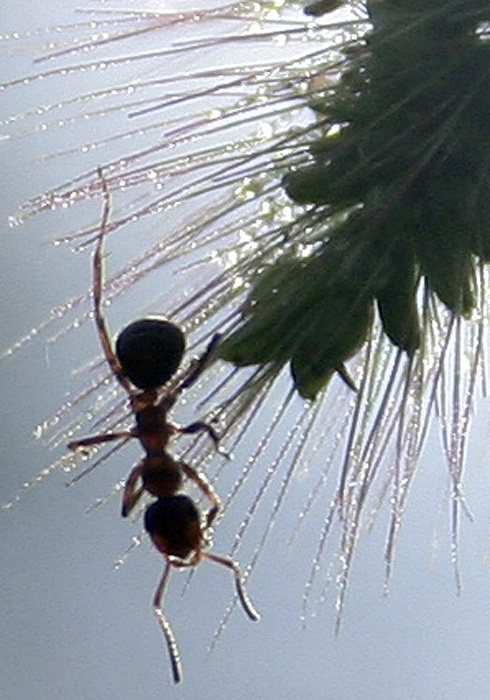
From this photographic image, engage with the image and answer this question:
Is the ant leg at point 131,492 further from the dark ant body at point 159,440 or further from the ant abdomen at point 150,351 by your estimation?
the ant abdomen at point 150,351

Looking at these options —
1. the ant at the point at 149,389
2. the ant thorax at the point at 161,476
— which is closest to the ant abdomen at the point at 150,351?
the ant at the point at 149,389

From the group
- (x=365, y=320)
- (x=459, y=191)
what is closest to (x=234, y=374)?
(x=365, y=320)

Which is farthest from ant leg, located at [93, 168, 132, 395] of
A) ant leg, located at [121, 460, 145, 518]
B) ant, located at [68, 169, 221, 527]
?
ant leg, located at [121, 460, 145, 518]

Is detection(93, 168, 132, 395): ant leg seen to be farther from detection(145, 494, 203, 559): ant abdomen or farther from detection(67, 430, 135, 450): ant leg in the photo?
detection(145, 494, 203, 559): ant abdomen

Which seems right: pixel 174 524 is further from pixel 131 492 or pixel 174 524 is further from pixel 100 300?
pixel 100 300

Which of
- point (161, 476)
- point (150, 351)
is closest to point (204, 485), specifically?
point (161, 476)

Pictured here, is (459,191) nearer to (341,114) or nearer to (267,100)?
(341,114)

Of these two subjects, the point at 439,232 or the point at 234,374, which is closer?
the point at 439,232
